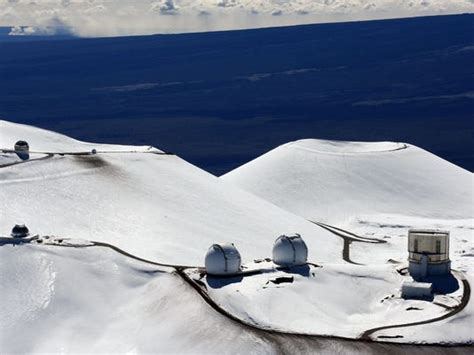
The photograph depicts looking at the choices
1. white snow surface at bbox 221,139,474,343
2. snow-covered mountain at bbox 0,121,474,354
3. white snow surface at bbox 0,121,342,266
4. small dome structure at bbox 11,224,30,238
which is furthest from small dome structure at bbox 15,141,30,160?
white snow surface at bbox 221,139,474,343

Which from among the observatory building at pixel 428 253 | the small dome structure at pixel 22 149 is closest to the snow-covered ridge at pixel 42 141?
the small dome structure at pixel 22 149

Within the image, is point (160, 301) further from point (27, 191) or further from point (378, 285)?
point (27, 191)

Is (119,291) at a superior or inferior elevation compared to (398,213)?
superior

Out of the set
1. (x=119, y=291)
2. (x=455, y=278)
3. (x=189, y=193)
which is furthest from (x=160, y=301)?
(x=189, y=193)

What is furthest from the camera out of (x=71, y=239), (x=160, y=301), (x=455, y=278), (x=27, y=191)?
(x=27, y=191)

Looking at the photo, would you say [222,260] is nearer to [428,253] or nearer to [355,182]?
[428,253]

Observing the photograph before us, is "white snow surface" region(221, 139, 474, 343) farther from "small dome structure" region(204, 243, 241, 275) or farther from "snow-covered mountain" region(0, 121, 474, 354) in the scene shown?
"small dome structure" region(204, 243, 241, 275)
